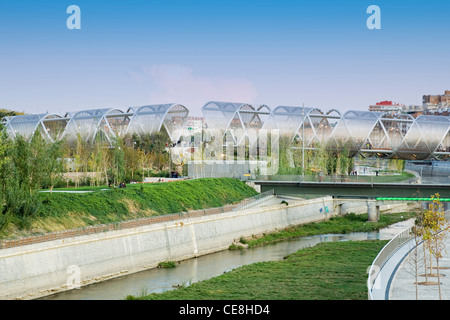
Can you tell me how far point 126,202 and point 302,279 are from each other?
1886cm

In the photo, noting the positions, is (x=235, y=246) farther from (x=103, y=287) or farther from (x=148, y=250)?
(x=103, y=287)

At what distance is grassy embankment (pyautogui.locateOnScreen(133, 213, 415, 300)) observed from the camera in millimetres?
24719

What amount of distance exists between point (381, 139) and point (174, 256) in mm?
70045

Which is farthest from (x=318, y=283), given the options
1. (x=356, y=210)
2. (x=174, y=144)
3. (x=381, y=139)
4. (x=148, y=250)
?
(x=381, y=139)

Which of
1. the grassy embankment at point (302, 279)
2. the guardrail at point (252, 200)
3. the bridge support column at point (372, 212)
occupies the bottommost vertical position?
the bridge support column at point (372, 212)

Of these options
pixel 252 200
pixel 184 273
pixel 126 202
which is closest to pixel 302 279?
pixel 184 273

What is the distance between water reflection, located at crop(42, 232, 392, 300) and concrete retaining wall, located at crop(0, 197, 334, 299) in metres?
0.61

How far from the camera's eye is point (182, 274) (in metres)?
33.2

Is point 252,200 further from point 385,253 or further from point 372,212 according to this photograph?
point 385,253

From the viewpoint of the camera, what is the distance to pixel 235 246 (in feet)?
140

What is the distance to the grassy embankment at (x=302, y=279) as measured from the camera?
2472 cm

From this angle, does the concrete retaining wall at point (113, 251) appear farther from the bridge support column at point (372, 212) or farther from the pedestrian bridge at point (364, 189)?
the bridge support column at point (372, 212)

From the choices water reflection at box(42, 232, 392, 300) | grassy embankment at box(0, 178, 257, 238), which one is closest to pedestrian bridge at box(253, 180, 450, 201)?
grassy embankment at box(0, 178, 257, 238)

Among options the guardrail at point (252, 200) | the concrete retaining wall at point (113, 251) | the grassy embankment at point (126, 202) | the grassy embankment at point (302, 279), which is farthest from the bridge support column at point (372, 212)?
the grassy embankment at point (302, 279)
